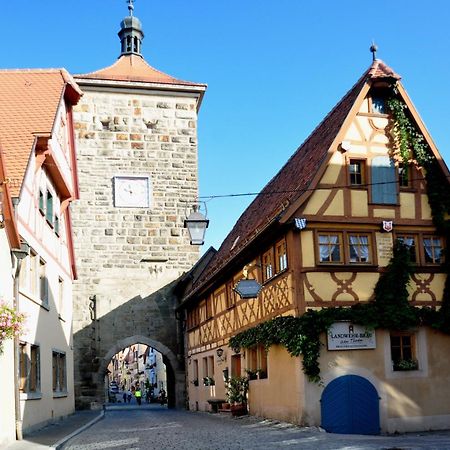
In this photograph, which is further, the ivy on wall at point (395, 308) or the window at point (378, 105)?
the window at point (378, 105)

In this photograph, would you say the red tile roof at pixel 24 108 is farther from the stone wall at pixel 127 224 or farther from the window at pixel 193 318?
the stone wall at pixel 127 224

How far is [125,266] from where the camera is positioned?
30969mm

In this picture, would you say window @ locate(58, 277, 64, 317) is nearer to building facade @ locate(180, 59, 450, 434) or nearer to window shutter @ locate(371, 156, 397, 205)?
building facade @ locate(180, 59, 450, 434)

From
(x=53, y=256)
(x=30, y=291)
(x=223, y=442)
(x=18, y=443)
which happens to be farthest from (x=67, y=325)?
(x=223, y=442)

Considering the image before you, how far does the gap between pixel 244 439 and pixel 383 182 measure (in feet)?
21.9

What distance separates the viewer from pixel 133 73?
108 feet

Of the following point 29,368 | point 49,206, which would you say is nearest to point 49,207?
point 49,206

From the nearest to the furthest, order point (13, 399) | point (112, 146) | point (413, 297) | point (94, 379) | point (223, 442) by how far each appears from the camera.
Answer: point (223, 442)
point (13, 399)
point (413, 297)
point (94, 379)
point (112, 146)

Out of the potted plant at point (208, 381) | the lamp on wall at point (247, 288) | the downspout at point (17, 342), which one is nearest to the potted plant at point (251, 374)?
the lamp on wall at point (247, 288)

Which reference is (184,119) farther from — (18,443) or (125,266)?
(18,443)

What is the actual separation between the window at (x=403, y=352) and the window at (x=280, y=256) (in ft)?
9.14

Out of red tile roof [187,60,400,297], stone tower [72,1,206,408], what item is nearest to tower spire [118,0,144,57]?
stone tower [72,1,206,408]

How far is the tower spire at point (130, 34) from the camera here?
113ft

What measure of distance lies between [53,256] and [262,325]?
6.40 meters
